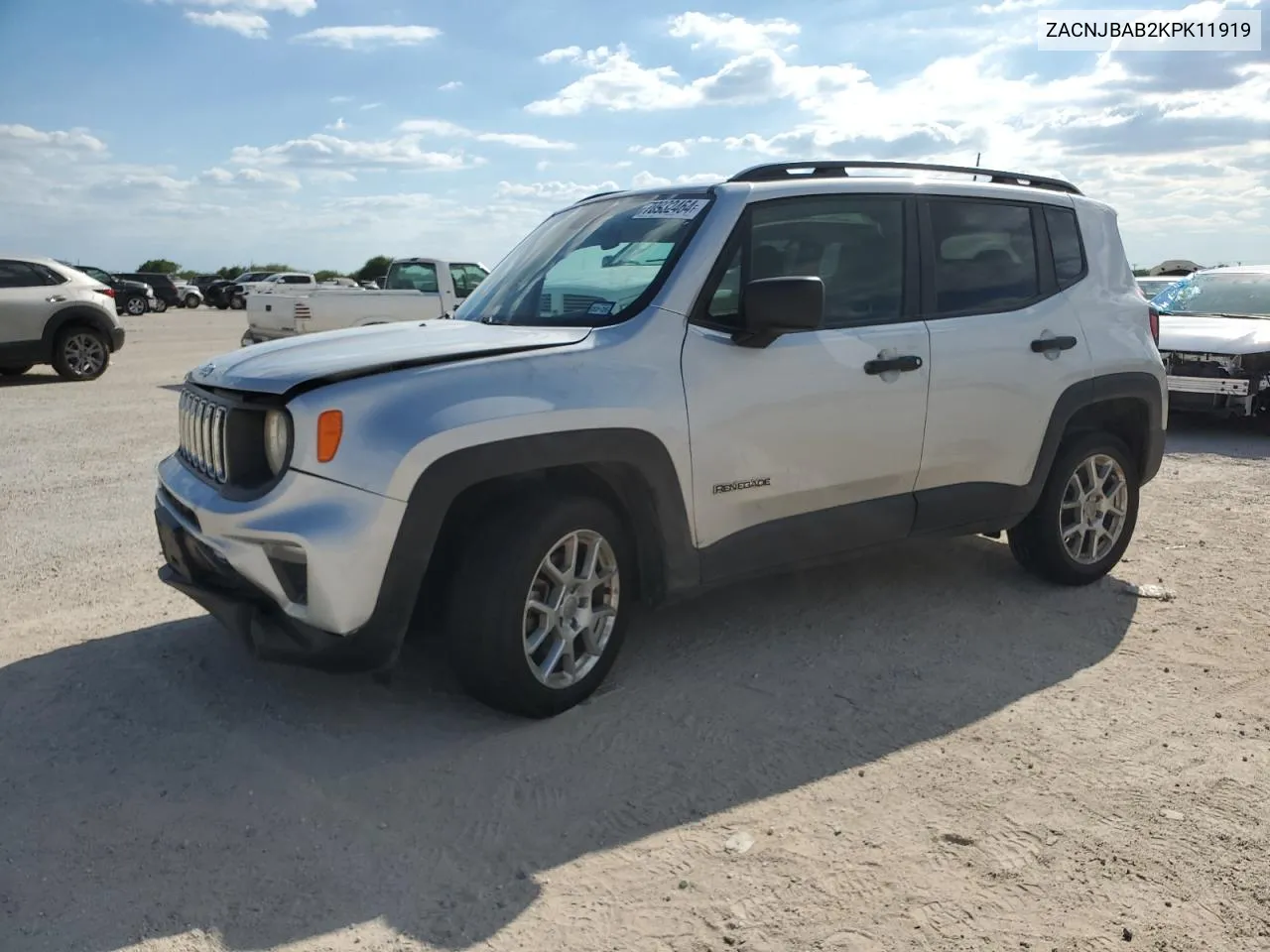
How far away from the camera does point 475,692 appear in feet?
12.6

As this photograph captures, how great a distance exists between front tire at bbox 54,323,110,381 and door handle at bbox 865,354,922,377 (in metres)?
12.9

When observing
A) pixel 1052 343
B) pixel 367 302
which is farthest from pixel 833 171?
pixel 367 302

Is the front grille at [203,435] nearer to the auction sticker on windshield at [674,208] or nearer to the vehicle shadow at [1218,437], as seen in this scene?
the auction sticker on windshield at [674,208]

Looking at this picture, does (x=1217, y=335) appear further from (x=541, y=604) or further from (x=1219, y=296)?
(x=541, y=604)

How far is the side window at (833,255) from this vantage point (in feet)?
14.3

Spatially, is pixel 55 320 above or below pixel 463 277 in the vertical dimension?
below

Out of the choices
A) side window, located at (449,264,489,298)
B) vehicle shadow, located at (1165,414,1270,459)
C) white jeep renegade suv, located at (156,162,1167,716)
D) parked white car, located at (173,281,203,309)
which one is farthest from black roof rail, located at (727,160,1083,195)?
parked white car, located at (173,281,203,309)

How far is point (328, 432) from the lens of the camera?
11.4ft

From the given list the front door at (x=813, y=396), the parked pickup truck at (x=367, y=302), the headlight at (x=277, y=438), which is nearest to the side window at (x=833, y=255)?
the front door at (x=813, y=396)

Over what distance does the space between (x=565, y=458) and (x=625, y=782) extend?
1.08 m

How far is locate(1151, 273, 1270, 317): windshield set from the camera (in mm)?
11953

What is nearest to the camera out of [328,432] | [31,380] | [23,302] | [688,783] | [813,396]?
[328,432]

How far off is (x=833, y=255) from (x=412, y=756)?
2.58 meters

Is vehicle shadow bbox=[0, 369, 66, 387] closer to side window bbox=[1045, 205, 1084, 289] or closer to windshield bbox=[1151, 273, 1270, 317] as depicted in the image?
side window bbox=[1045, 205, 1084, 289]
